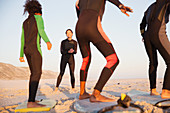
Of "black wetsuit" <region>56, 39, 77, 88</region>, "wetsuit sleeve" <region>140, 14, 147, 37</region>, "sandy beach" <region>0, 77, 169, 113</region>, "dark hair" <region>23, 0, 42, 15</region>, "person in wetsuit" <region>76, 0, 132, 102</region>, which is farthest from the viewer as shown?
"black wetsuit" <region>56, 39, 77, 88</region>

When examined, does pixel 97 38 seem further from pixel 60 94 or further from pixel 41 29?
pixel 60 94

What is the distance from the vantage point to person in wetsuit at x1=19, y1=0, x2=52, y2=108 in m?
2.17

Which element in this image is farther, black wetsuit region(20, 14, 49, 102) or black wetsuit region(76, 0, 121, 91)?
black wetsuit region(20, 14, 49, 102)

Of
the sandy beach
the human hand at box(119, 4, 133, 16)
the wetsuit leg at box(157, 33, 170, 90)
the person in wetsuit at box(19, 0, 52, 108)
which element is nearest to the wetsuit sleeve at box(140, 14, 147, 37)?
the wetsuit leg at box(157, 33, 170, 90)

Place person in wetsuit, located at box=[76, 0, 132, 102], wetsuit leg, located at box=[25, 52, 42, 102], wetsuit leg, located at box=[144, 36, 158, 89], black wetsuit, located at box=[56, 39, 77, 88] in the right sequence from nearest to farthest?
1. person in wetsuit, located at box=[76, 0, 132, 102]
2. wetsuit leg, located at box=[25, 52, 42, 102]
3. wetsuit leg, located at box=[144, 36, 158, 89]
4. black wetsuit, located at box=[56, 39, 77, 88]

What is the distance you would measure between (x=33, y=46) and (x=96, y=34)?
1104mm

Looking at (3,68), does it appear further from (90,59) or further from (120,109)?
(120,109)

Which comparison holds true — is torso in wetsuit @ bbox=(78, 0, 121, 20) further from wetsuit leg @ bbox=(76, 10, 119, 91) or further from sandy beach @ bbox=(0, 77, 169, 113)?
sandy beach @ bbox=(0, 77, 169, 113)

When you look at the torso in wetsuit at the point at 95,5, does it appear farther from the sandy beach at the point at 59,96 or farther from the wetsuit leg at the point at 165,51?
the sandy beach at the point at 59,96

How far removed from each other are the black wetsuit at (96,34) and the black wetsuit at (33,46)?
684mm

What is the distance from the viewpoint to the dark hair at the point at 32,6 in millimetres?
2398

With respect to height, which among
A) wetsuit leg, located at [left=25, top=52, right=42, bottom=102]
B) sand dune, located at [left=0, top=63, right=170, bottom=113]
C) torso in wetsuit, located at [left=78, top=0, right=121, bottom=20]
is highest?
torso in wetsuit, located at [left=78, top=0, right=121, bottom=20]

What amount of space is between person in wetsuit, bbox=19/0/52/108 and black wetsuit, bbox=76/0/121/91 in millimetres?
642

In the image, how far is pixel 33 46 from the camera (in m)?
2.21
